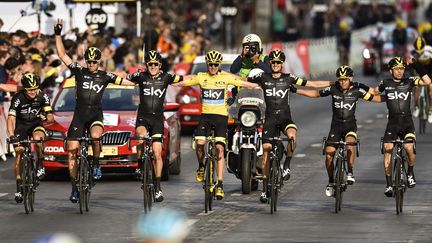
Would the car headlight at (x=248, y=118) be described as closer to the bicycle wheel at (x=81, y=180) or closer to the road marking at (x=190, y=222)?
the bicycle wheel at (x=81, y=180)

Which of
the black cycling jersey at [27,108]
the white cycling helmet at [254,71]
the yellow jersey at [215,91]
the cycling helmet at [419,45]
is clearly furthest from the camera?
the cycling helmet at [419,45]

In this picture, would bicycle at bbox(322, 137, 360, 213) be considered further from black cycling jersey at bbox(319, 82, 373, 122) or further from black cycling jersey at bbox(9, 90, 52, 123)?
black cycling jersey at bbox(9, 90, 52, 123)

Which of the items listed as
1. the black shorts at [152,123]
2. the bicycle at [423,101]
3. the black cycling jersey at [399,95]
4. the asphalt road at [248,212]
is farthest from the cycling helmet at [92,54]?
the bicycle at [423,101]

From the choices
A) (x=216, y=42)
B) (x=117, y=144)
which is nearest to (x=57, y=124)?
(x=117, y=144)

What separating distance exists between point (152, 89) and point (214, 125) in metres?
0.81

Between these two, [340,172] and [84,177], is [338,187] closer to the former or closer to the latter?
[340,172]

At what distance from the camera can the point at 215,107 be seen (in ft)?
62.4

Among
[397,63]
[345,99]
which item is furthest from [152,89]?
[397,63]

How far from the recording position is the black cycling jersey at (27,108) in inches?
764

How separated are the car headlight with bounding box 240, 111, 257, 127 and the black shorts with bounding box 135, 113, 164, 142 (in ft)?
3.95

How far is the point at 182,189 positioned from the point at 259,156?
4.54 feet

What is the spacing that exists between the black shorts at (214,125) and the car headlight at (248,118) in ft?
2.68

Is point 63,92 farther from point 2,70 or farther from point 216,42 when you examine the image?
point 216,42

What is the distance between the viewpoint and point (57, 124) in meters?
22.3
